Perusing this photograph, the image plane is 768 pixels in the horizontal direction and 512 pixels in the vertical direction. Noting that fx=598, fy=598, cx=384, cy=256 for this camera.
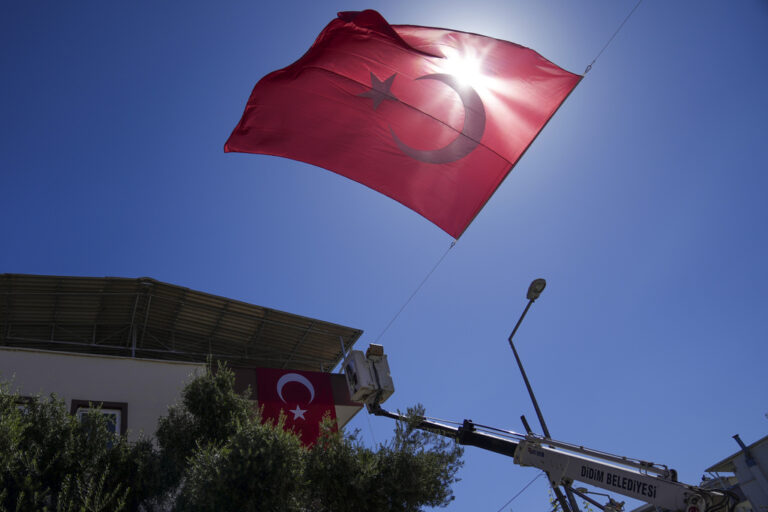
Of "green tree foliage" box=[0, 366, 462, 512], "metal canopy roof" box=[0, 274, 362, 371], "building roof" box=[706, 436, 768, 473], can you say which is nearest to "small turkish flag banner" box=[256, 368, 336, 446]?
"metal canopy roof" box=[0, 274, 362, 371]

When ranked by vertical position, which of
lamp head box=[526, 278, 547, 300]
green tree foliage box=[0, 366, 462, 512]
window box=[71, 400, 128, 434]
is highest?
window box=[71, 400, 128, 434]

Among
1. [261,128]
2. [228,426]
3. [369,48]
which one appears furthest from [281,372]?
[369,48]

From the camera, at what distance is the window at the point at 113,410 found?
18156 mm

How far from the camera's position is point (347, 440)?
46.0 feet

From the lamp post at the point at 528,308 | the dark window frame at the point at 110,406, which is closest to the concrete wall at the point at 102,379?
the dark window frame at the point at 110,406

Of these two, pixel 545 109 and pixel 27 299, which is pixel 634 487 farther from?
pixel 27 299

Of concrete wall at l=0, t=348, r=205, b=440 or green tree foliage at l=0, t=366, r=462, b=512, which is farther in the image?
concrete wall at l=0, t=348, r=205, b=440

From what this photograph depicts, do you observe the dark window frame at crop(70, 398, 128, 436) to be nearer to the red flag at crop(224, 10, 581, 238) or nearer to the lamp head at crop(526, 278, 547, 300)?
the red flag at crop(224, 10, 581, 238)

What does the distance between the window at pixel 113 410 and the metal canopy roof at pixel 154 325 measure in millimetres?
2646

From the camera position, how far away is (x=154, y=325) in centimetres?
2409

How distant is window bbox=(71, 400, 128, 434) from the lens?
1816cm

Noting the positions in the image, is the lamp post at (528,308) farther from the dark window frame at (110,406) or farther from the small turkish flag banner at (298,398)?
the dark window frame at (110,406)

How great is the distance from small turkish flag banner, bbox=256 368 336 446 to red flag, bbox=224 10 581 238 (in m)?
12.1

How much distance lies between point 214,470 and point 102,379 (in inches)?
352
